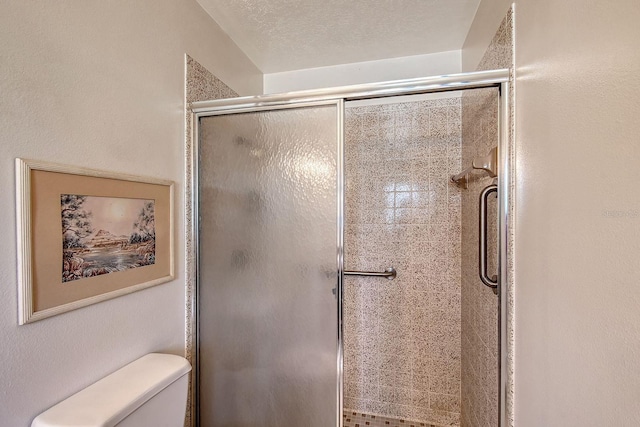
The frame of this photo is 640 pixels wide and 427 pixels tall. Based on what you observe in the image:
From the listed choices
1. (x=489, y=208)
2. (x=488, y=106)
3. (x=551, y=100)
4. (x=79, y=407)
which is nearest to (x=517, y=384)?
(x=489, y=208)

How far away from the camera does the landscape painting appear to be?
35.3 inches

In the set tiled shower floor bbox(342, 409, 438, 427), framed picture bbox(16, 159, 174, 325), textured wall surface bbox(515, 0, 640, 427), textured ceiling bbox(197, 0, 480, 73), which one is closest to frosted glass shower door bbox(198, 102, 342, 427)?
framed picture bbox(16, 159, 174, 325)

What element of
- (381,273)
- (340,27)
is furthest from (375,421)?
(340,27)

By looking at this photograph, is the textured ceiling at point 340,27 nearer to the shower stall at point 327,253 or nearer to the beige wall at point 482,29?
the beige wall at point 482,29

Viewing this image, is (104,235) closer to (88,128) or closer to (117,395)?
(88,128)

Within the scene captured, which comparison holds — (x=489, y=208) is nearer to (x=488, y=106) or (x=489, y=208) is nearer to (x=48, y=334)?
(x=488, y=106)

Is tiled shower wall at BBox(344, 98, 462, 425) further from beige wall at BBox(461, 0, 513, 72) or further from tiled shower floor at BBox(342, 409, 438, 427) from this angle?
beige wall at BBox(461, 0, 513, 72)

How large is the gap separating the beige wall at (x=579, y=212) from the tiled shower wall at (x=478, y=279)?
0.73ft

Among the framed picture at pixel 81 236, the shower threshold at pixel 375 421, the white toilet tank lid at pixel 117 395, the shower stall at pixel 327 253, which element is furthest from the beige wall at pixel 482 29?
the shower threshold at pixel 375 421

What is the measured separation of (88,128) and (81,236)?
0.37 metres

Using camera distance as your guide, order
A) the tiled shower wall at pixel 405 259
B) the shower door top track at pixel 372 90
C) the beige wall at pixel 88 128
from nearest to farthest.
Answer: the beige wall at pixel 88 128 < the shower door top track at pixel 372 90 < the tiled shower wall at pixel 405 259

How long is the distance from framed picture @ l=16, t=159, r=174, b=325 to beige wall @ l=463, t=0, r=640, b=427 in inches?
56.6

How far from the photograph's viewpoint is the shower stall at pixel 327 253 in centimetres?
129

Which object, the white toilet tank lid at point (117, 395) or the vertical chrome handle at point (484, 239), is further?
the vertical chrome handle at point (484, 239)
